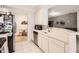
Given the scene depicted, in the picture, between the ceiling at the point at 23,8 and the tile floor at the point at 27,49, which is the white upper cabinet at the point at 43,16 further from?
the tile floor at the point at 27,49

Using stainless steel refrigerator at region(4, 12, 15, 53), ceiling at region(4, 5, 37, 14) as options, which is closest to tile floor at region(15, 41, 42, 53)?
stainless steel refrigerator at region(4, 12, 15, 53)

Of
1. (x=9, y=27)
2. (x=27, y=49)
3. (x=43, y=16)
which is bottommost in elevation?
(x=27, y=49)

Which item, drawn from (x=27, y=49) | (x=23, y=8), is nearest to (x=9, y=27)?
(x=27, y=49)

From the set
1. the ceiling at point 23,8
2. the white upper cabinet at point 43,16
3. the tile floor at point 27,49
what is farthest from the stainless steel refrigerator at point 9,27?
the ceiling at point 23,8

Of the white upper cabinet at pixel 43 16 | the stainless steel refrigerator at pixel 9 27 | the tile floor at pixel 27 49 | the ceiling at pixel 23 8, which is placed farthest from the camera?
the ceiling at pixel 23 8

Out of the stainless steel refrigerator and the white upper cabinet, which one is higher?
the white upper cabinet

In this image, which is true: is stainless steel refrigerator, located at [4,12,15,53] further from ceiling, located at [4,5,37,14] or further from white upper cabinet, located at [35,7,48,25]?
ceiling, located at [4,5,37,14]

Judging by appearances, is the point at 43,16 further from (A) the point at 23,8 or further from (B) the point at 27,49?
(A) the point at 23,8

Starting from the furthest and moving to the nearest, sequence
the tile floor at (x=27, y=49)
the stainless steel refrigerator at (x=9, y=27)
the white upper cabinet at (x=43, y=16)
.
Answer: the white upper cabinet at (x=43, y=16) → the tile floor at (x=27, y=49) → the stainless steel refrigerator at (x=9, y=27)

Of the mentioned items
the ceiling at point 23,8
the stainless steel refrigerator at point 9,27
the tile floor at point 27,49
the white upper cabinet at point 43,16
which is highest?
the ceiling at point 23,8

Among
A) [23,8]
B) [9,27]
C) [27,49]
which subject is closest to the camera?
[9,27]
